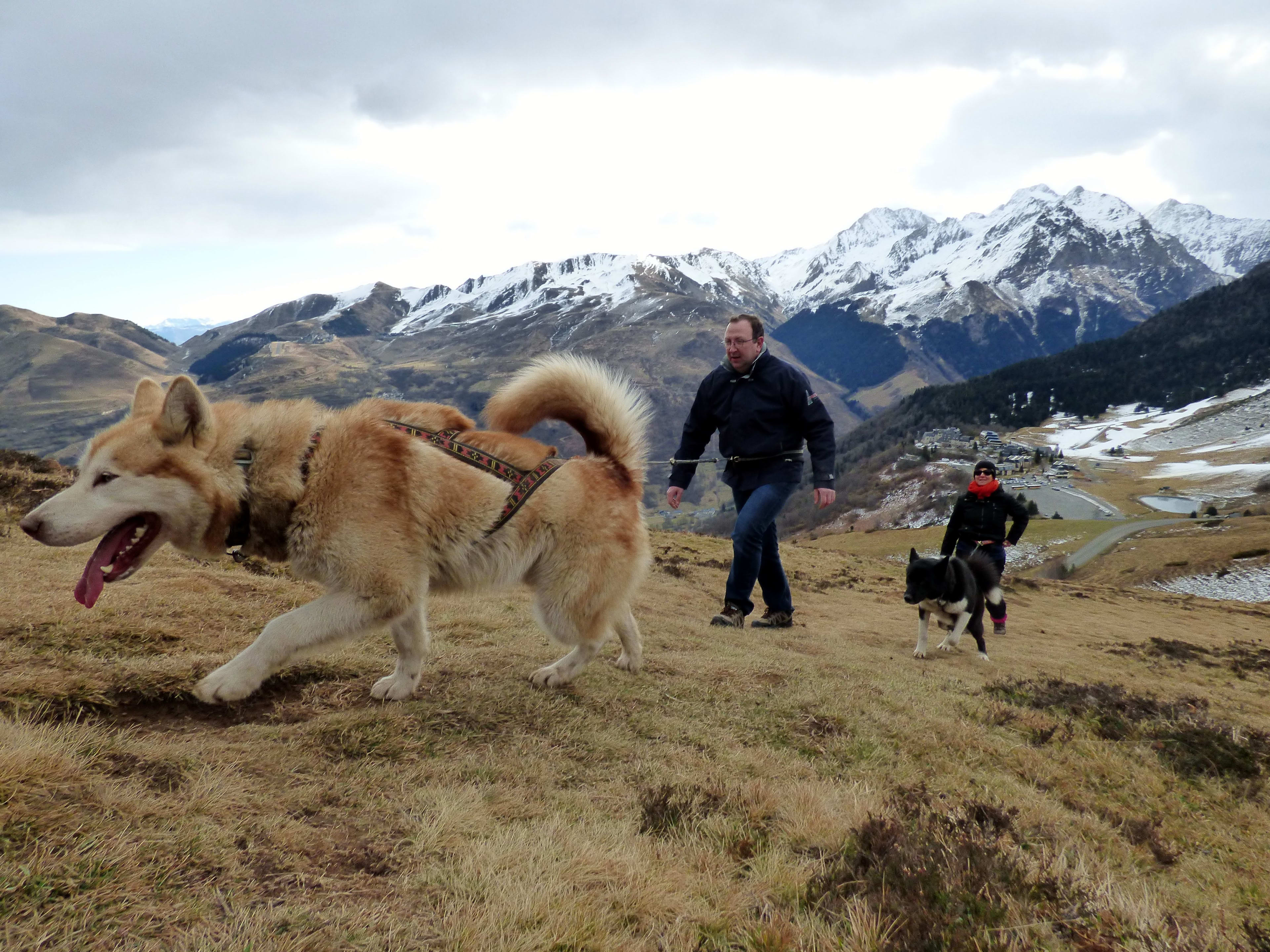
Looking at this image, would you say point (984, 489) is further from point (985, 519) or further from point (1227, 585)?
point (1227, 585)

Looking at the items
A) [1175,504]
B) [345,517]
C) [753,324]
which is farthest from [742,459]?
[1175,504]

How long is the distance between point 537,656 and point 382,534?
272 centimetres

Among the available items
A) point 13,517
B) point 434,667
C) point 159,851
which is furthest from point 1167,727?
point 13,517

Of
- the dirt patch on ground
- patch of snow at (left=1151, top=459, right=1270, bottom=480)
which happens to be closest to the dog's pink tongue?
the dirt patch on ground

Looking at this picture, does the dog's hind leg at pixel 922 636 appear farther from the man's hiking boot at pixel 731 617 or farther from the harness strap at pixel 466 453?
the harness strap at pixel 466 453

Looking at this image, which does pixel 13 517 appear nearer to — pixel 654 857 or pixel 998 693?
pixel 654 857

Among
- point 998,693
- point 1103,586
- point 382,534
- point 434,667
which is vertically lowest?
point 1103,586

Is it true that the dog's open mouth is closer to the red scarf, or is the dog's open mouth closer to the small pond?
the red scarf

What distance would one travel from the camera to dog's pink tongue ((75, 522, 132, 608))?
3789 mm

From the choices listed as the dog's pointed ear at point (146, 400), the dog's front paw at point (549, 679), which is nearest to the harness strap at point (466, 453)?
the dog's pointed ear at point (146, 400)

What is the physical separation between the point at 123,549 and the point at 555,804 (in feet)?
9.72

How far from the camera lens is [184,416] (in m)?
3.98

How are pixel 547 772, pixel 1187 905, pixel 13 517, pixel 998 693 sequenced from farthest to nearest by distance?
1. pixel 13 517
2. pixel 998 693
3. pixel 547 772
4. pixel 1187 905

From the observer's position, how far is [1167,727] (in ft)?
22.2
